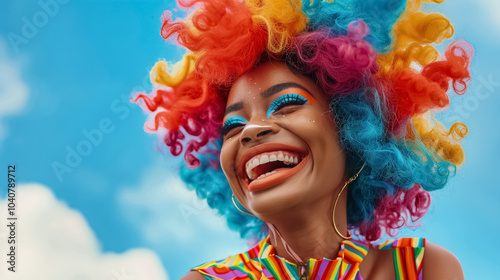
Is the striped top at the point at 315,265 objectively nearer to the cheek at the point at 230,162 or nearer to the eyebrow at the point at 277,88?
the cheek at the point at 230,162

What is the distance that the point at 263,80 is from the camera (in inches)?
84.9

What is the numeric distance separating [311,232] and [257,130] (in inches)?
16.3

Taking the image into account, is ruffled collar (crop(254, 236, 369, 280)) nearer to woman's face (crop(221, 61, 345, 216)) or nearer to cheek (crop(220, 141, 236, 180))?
woman's face (crop(221, 61, 345, 216))

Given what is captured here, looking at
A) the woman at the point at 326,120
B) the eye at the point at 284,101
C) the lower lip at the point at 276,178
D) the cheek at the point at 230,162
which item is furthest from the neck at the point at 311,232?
the eye at the point at 284,101

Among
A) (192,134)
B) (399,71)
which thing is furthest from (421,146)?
(192,134)

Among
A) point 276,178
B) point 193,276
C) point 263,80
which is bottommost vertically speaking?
point 193,276

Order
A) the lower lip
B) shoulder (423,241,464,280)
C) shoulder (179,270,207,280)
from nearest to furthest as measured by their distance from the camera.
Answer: the lower lip
shoulder (423,241,464,280)
shoulder (179,270,207,280)

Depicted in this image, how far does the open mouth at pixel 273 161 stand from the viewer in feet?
6.61

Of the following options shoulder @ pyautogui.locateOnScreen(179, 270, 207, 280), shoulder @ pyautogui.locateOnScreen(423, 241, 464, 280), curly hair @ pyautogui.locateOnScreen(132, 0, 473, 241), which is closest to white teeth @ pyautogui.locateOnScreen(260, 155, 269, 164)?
curly hair @ pyautogui.locateOnScreen(132, 0, 473, 241)

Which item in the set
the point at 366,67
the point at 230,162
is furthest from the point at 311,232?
the point at 366,67

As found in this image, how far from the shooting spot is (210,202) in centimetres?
264

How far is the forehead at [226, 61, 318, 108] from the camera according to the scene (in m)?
2.14

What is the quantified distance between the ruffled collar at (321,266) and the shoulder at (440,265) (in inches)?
8.8

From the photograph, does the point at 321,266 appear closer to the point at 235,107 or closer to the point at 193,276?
the point at 193,276
